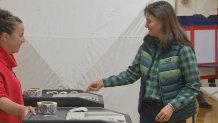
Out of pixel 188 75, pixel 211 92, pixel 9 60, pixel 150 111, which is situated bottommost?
pixel 211 92

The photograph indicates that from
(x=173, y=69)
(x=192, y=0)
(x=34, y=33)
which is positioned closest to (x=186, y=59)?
(x=173, y=69)

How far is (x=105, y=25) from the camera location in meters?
3.07

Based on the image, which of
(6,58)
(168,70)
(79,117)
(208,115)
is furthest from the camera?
(208,115)

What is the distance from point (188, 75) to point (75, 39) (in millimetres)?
1440

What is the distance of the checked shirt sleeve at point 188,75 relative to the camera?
176 centimetres

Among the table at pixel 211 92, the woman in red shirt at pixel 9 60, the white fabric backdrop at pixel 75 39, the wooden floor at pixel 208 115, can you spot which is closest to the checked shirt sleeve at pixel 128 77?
the woman in red shirt at pixel 9 60

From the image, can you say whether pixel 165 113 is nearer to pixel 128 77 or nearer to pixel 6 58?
pixel 128 77

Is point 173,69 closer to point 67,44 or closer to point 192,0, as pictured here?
point 67,44

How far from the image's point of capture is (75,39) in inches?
120

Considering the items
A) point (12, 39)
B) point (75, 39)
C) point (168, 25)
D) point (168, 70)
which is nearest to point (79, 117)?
point (12, 39)

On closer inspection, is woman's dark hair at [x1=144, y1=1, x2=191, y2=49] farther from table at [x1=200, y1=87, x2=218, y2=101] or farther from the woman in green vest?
table at [x1=200, y1=87, x2=218, y2=101]

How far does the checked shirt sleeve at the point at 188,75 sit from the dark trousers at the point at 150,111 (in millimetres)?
136

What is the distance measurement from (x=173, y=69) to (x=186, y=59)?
0.26ft

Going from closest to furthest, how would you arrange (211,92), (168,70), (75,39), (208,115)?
(168,70) < (211,92) < (75,39) < (208,115)
